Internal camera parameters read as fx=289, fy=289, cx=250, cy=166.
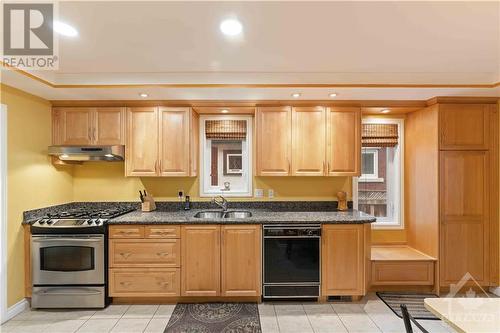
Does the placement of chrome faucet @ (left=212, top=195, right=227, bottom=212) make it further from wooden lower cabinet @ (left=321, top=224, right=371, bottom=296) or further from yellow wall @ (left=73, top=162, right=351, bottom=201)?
wooden lower cabinet @ (left=321, top=224, right=371, bottom=296)

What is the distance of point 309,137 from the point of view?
3.59 m

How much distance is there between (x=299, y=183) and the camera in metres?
3.96

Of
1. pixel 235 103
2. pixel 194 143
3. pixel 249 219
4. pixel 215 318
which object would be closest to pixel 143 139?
pixel 194 143

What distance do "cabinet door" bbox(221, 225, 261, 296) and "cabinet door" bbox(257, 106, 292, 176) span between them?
2.71 ft

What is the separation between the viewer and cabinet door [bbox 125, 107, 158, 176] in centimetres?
357

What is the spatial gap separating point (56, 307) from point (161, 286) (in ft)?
3.63

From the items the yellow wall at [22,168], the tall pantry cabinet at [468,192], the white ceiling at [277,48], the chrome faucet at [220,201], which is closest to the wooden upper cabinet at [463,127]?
the tall pantry cabinet at [468,192]

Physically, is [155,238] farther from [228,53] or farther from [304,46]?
[304,46]

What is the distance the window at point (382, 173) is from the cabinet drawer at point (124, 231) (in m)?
2.92

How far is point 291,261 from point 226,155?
1.71 m

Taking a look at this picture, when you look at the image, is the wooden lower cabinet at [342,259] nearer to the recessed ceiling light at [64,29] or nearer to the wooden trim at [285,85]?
the wooden trim at [285,85]

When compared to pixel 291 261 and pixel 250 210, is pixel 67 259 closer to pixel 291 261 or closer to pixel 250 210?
pixel 250 210

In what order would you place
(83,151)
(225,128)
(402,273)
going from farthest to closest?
(225,128), (402,273), (83,151)

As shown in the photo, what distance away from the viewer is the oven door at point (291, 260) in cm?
319
